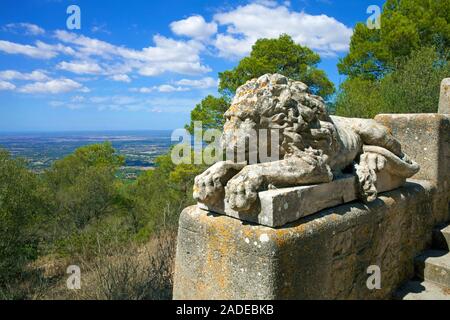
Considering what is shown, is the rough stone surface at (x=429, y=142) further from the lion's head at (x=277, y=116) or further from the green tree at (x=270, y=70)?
the green tree at (x=270, y=70)

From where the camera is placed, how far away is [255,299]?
2113 mm

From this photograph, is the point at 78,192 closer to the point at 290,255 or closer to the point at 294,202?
the point at 294,202

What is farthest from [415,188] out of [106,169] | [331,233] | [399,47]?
[106,169]

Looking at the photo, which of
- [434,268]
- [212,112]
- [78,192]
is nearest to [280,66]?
[212,112]

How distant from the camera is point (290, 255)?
2.11 metres

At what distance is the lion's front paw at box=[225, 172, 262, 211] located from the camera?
2.17 meters

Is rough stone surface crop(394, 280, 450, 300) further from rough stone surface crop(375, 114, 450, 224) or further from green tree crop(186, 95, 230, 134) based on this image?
green tree crop(186, 95, 230, 134)

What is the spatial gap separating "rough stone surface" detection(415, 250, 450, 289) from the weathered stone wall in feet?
0.31

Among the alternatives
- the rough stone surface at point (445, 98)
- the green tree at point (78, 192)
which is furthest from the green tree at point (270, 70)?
the rough stone surface at point (445, 98)

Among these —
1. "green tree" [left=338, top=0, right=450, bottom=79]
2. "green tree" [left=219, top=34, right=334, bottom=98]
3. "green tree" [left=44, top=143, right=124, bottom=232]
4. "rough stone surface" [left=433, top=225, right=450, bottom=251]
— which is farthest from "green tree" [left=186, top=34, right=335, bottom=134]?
"rough stone surface" [left=433, top=225, right=450, bottom=251]

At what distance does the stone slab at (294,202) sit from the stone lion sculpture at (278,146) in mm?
65

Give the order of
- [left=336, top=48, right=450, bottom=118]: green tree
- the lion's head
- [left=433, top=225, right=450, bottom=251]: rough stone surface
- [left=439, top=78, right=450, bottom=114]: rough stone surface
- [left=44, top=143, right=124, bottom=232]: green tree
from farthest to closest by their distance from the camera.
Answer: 1. [left=44, top=143, right=124, bottom=232]: green tree
2. [left=336, top=48, right=450, bottom=118]: green tree
3. [left=439, top=78, right=450, bottom=114]: rough stone surface
4. [left=433, top=225, right=450, bottom=251]: rough stone surface
5. the lion's head

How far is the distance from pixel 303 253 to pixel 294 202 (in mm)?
316
